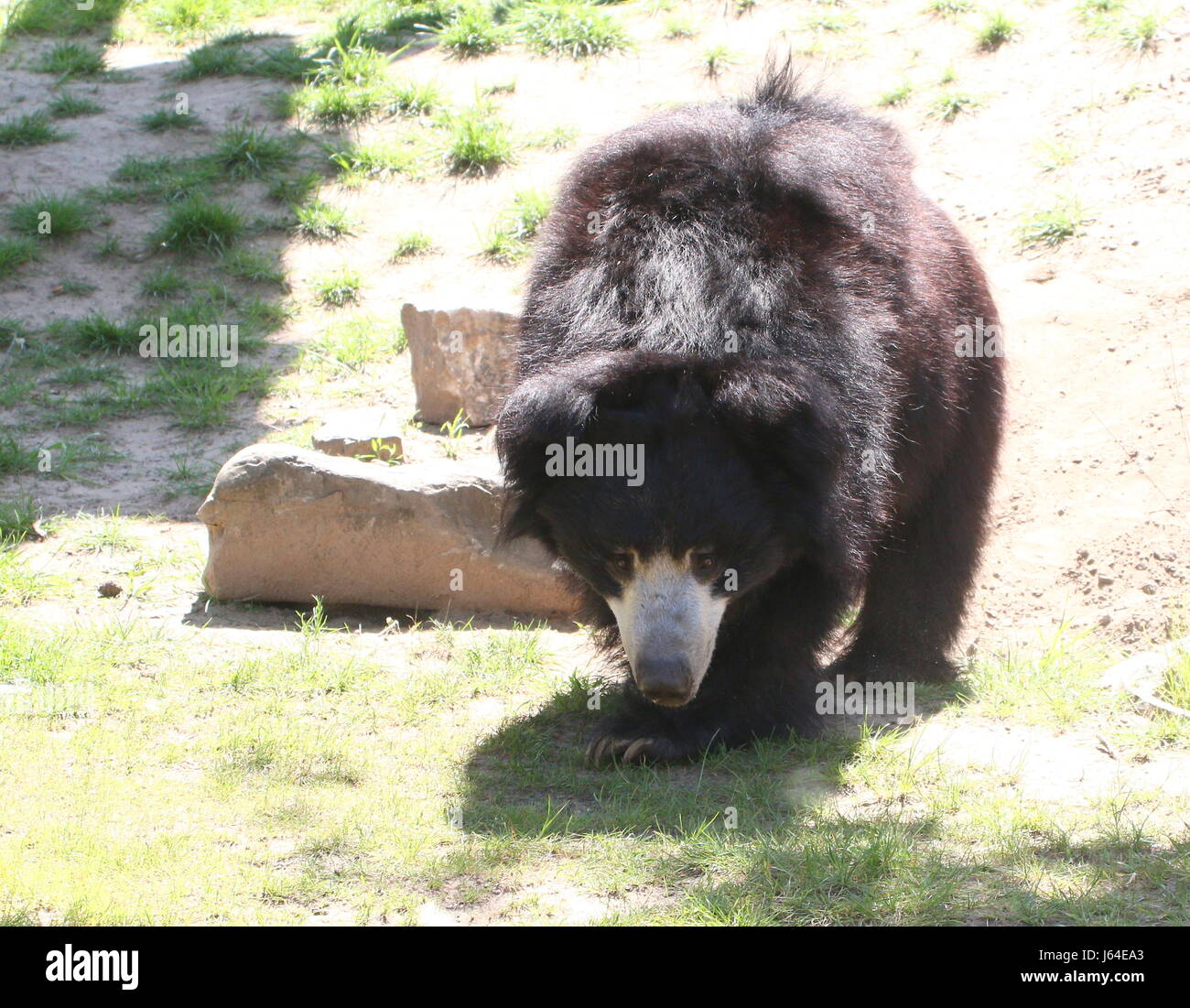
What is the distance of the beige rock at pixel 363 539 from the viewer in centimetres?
534

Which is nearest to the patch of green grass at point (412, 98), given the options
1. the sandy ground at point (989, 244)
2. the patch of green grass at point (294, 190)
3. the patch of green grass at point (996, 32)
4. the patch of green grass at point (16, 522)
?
the sandy ground at point (989, 244)

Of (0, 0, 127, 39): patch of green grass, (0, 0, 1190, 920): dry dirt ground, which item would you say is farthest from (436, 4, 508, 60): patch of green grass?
(0, 0, 127, 39): patch of green grass

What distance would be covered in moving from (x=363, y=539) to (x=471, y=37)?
5.94 metres

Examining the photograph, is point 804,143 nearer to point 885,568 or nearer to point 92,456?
point 885,568

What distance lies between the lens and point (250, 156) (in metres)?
9.24

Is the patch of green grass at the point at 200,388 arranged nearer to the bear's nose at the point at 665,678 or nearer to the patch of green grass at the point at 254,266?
the patch of green grass at the point at 254,266

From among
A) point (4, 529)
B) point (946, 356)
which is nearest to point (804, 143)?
point (946, 356)

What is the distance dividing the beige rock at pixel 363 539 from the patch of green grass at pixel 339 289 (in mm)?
2829

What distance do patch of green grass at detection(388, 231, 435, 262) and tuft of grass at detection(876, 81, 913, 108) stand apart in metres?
3.00

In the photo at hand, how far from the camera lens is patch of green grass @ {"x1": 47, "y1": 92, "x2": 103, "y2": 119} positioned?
9789 mm

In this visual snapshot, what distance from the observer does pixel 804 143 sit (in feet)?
14.6

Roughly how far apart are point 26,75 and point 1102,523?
863 cm

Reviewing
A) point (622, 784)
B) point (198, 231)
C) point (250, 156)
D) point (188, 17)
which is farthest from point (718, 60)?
point (622, 784)

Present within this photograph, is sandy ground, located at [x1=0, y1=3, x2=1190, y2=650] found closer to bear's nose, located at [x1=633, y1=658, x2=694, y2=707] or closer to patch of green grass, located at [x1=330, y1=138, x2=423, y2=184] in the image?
patch of green grass, located at [x1=330, y1=138, x2=423, y2=184]
